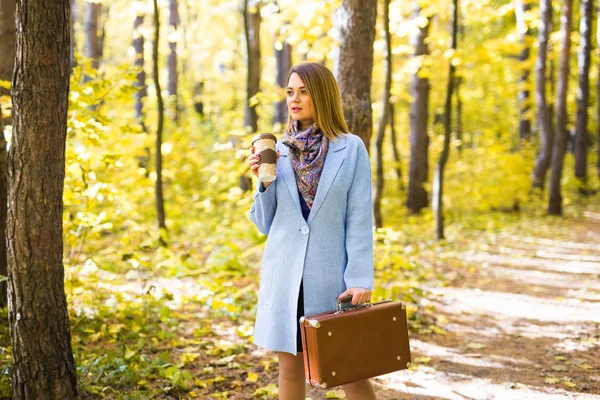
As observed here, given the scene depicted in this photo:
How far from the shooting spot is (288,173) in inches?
105

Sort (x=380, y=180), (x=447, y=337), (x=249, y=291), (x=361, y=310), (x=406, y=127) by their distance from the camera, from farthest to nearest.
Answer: (x=406, y=127) < (x=380, y=180) < (x=249, y=291) < (x=447, y=337) < (x=361, y=310)

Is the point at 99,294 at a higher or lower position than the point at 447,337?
higher

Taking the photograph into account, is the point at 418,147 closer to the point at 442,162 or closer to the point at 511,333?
the point at 442,162

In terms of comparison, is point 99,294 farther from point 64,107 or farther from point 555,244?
point 555,244

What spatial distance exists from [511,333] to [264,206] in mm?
3424

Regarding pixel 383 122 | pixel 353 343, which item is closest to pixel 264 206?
pixel 353 343

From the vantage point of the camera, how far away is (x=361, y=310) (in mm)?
2514

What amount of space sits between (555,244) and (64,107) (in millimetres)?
8931

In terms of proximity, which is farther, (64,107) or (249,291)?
(249,291)

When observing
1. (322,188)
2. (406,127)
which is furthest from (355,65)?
(406,127)

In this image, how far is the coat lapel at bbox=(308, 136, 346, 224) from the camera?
8.52ft

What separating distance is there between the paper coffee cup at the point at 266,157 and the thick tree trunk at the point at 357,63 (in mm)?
2217

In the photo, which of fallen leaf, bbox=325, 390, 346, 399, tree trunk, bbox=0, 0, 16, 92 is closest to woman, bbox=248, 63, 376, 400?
fallen leaf, bbox=325, 390, 346, 399

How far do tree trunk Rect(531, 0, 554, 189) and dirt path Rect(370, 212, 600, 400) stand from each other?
218 inches
